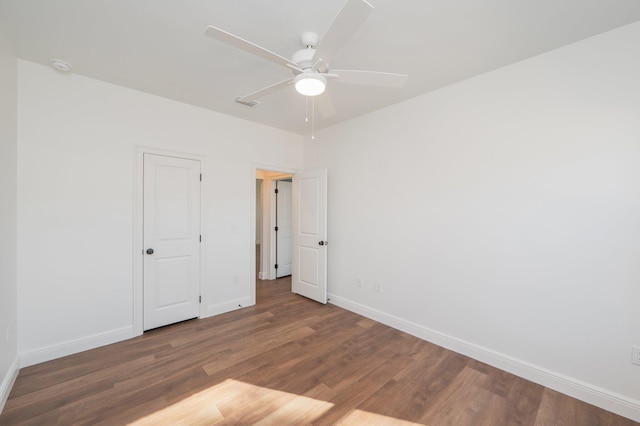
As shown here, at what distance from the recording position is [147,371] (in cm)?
235

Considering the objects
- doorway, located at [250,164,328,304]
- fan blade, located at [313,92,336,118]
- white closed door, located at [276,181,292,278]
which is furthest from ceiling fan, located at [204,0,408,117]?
white closed door, located at [276,181,292,278]

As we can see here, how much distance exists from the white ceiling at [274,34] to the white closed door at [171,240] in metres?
1.05

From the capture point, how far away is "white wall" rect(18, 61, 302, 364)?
95.0 inches

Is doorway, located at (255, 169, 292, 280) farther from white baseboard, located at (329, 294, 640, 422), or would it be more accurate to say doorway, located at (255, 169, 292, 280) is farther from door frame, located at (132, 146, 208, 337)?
white baseboard, located at (329, 294, 640, 422)

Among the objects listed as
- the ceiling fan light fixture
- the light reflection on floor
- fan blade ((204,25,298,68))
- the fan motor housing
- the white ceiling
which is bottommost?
the light reflection on floor

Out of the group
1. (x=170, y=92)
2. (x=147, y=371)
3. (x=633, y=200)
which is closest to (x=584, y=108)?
(x=633, y=200)

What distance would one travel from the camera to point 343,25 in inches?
54.4

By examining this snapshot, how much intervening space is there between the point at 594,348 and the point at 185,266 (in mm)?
4171

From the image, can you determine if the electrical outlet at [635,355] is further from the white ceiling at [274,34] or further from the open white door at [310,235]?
the open white door at [310,235]

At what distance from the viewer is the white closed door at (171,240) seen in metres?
3.11

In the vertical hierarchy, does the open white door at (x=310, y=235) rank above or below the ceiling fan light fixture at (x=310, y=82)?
below

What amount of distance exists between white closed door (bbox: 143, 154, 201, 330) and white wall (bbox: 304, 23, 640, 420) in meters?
2.49

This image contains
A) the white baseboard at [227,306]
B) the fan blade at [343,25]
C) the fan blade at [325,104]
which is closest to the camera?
the fan blade at [343,25]

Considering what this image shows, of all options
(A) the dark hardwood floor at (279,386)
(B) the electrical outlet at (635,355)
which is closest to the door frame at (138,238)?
(A) the dark hardwood floor at (279,386)
